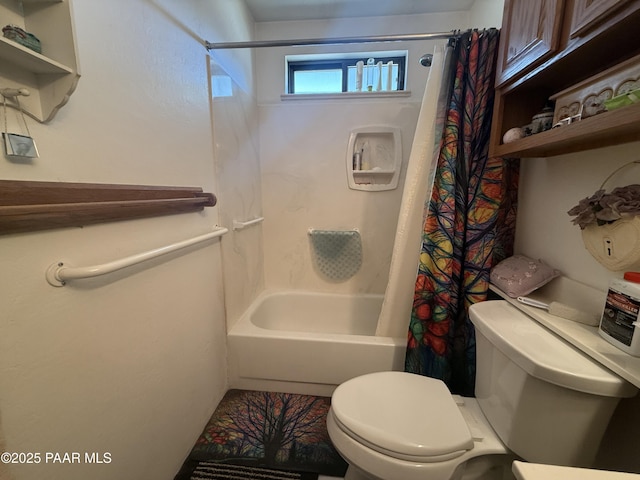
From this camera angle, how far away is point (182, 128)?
1.12 metres

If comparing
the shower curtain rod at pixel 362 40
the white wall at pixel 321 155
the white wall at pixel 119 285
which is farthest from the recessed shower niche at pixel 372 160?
the white wall at pixel 119 285

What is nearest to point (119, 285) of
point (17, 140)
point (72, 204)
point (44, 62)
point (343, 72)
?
point (72, 204)

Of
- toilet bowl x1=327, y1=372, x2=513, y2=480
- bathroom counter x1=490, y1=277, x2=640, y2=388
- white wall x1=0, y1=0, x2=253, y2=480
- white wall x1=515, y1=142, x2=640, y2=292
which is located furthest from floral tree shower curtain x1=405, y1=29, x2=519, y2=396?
white wall x1=0, y1=0, x2=253, y2=480

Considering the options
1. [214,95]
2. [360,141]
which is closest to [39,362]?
[214,95]

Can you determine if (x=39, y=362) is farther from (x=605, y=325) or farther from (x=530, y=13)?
(x=530, y=13)

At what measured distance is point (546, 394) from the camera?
74 cm

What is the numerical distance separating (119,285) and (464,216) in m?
1.36

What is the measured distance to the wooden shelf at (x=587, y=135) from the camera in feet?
1.99

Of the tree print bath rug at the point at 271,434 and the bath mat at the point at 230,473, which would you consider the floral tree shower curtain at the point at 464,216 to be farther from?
the bath mat at the point at 230,473

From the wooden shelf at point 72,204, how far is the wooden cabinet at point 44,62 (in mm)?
163

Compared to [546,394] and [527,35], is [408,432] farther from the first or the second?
[527,35]

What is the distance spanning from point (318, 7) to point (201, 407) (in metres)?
2.45

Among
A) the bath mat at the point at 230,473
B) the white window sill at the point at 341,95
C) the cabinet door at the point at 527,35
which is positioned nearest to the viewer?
the cabinet door at the point at 527,35

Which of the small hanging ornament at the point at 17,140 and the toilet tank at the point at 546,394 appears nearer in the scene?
the small hanging ornament at the point at 17,140
